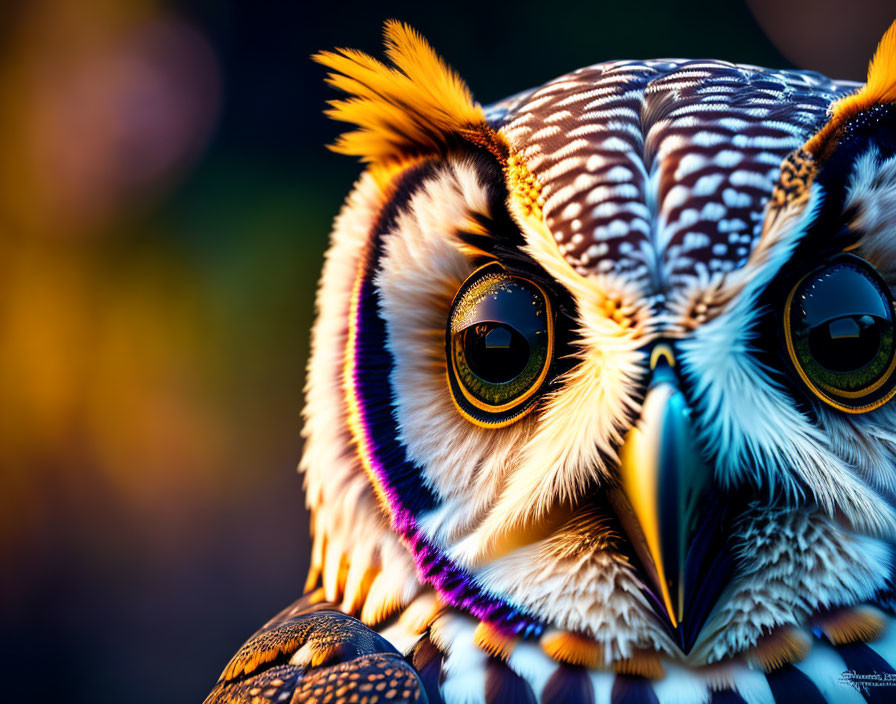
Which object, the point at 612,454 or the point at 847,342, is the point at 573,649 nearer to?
the point at 612,454

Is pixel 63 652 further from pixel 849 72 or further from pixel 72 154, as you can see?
pixel 849 72

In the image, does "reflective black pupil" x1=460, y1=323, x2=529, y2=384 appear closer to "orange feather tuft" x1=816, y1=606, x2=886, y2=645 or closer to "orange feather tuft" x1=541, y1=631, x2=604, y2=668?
"orange feather tuft" x1=541, y1=631, x2=604, y2=668

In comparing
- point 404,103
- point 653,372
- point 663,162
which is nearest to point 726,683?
point 653,372

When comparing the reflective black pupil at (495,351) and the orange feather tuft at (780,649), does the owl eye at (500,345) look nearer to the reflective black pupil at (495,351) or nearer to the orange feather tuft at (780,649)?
the reflective black pupil at (495,351)

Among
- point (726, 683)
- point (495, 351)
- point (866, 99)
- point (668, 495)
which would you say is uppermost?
point (866, 99)

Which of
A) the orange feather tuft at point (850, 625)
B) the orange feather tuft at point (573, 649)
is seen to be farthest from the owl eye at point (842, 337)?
the orange feather tuft at point (573, 649)

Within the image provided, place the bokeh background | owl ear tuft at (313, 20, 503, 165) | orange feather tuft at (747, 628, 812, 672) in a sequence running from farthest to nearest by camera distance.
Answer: the bokeh background < owl ear tuft at (313, 20, 503, 165) < orange feather tuft at (747, 628, 812, 672)

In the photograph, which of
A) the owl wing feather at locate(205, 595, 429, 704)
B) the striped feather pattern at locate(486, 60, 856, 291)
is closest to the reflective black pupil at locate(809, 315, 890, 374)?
the striped feather pattern at locate(486, 60, 856, 291)
